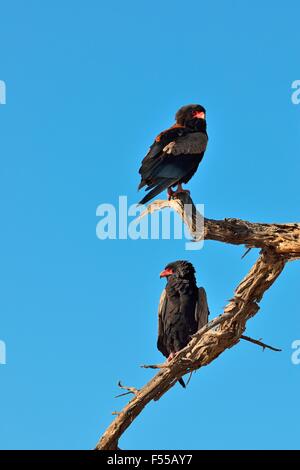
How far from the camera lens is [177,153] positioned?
9500 mm

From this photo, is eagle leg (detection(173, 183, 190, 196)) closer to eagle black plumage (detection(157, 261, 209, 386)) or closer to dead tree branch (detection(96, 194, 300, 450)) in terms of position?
dead tree branch (detection(96, 194, 300, 450))

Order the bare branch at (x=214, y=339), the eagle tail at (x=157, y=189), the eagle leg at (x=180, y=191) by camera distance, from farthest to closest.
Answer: the eagle leg at (x=180, y=191) → the eagle tail at (x=157, y=189) → the bare branch at (x=214, y=339)

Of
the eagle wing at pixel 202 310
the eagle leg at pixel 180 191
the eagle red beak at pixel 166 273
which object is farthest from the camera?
the eagle red beak at pixel 166 273

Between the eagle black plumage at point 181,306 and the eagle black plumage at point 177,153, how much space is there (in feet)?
3.69

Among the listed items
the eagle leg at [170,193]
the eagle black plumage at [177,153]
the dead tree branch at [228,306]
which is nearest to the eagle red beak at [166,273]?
the eagle black plumage at [177,153]

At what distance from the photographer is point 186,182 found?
9.90 m

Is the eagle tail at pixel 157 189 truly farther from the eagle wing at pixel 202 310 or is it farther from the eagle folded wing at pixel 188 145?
the eagle wing at pixel 202 310

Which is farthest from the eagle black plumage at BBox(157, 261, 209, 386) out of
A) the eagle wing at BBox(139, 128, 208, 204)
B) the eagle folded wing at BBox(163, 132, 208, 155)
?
the eagle folded wing at BBox(163, 132, 208, 155)

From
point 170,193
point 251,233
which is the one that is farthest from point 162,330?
point 251,233

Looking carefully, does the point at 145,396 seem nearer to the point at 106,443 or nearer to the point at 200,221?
the point at 106,443

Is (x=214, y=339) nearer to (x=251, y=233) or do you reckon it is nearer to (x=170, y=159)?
(x=251, y=233)

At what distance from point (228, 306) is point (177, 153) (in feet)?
6.45

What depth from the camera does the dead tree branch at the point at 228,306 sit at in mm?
8117
